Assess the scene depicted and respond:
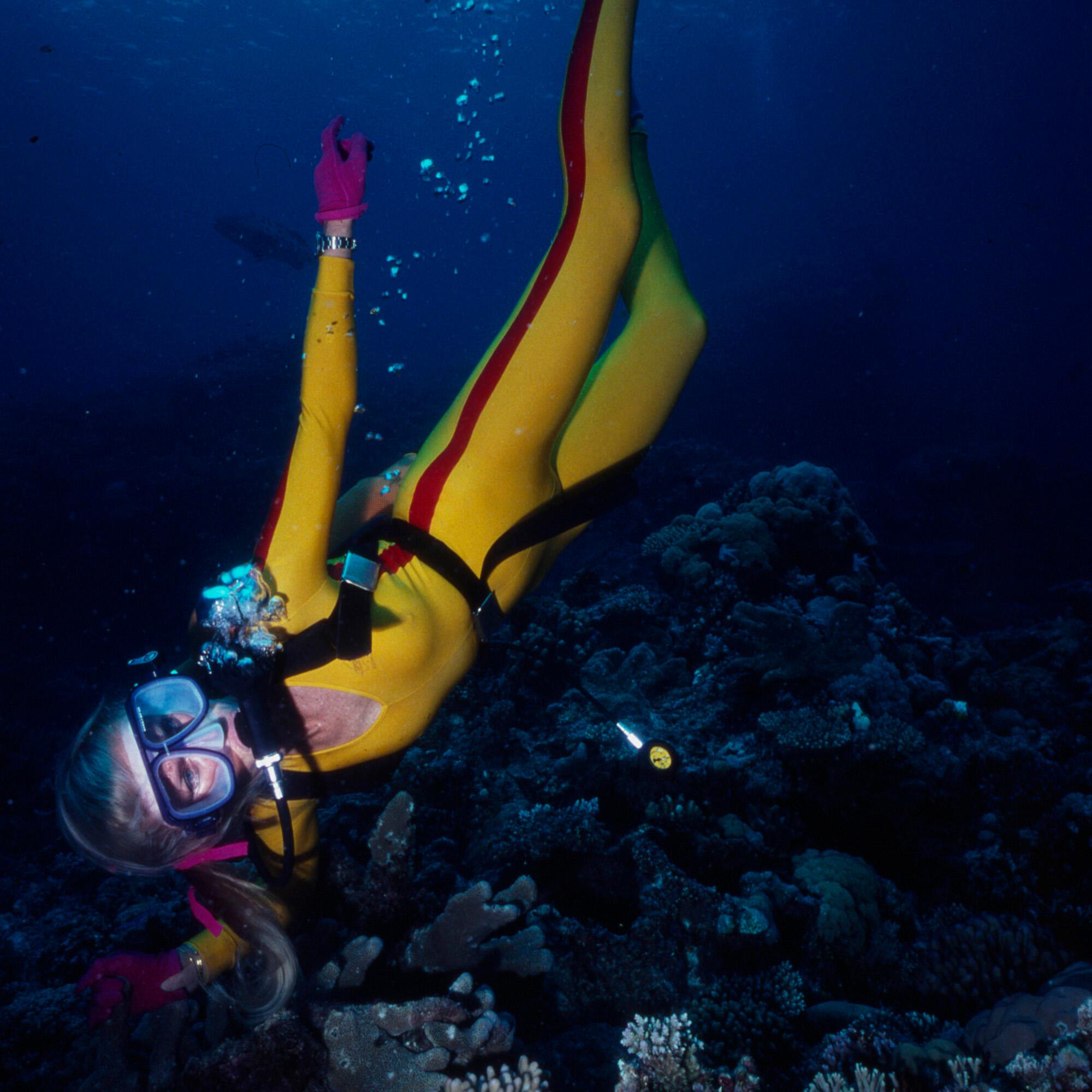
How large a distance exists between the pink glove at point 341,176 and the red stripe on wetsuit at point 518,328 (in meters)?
0.75

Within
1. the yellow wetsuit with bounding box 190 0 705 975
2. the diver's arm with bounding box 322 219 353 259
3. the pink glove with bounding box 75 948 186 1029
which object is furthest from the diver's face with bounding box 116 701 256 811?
the diver's arm with bounding box 322 219 353 259

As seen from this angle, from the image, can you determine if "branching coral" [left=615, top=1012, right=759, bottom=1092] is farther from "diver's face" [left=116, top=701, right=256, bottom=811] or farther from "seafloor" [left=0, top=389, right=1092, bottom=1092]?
"diver's face" [left=116, top=701, right=256, bottom=811]

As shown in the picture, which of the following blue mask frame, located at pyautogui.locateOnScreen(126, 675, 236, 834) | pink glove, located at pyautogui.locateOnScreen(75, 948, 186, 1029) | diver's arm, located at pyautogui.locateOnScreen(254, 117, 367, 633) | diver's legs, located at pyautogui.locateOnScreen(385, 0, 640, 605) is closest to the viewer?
blue mask frame, located at pyautogui.locateOnScreen(126, 675, 236, 834)

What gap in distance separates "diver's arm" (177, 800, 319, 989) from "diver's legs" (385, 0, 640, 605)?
1.19 metres

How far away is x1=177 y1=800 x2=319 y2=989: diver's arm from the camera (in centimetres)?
252

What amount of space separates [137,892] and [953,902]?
20.2 feet

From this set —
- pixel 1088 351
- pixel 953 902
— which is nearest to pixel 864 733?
pixel 953 902

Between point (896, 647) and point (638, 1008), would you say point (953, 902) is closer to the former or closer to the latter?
point (638, 1008)

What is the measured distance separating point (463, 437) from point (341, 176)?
3.62ft

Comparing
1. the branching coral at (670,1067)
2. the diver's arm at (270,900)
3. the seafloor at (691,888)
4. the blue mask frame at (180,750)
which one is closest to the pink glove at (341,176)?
the blue mask frame at (180,750)

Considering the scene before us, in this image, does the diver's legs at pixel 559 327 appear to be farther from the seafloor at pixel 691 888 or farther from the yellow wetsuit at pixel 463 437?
the seafloor at pixel 691 888

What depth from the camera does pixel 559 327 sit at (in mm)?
2471

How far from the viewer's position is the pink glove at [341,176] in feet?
7.60

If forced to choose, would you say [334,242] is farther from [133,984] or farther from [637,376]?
[133,984]
